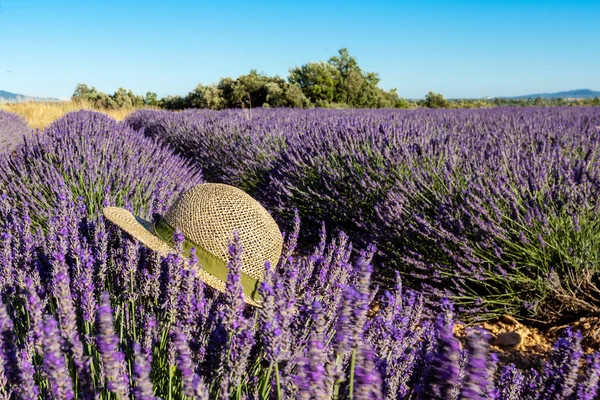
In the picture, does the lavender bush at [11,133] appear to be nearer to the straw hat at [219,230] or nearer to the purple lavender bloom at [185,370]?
the straw hat at [219,230]

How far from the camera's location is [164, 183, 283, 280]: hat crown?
2.11 m

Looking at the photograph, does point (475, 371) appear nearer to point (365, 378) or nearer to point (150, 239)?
point (365, 378)

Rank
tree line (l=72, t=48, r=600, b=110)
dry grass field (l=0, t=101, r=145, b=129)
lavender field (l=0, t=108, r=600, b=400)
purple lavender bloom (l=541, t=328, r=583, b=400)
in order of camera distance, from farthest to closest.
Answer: tree line (l=72, t=48, r=600, b=110)
dry grass field (l=0, t=101, r=145, b=129)
purple lavender bloom (l=541, t=328, r=583, b=400)
lavender field (l=0, t=108, r=600, b=400)

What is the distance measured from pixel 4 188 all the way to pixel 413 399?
377cm

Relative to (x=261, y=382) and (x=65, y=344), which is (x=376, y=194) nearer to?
(x=261, y=382)

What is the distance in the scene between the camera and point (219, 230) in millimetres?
2113

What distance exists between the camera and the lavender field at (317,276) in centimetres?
99

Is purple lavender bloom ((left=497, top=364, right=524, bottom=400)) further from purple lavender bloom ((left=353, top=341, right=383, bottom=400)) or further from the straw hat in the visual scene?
the straw hat

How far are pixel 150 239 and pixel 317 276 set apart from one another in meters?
0.75

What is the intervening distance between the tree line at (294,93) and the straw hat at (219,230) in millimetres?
19396

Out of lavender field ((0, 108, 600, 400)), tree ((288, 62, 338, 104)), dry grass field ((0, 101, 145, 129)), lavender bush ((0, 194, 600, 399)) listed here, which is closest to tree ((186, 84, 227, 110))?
tree ((288, 62, 338, 104))

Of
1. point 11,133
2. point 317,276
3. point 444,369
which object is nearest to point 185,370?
point 444,369

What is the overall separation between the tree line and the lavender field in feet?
52.3

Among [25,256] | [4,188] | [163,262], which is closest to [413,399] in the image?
[163,262]
